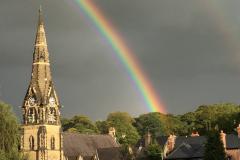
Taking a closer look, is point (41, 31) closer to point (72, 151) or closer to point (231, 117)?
point (72, 151)

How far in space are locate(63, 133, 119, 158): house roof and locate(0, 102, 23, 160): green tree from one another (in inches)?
1202

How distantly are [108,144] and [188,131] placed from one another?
51002mm

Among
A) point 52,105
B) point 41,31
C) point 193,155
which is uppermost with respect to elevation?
point 41,31

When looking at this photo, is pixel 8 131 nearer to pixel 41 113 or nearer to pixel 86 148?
pixel 41 113

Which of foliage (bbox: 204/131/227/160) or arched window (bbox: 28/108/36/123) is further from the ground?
arched window (bbox: 28/108/36/123)

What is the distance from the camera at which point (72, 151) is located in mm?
121500

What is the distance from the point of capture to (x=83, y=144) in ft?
417

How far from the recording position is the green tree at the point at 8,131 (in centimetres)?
8594

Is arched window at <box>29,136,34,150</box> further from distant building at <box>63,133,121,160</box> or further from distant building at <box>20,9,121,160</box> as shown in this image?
distant building at <box>63,133,121,160</box>

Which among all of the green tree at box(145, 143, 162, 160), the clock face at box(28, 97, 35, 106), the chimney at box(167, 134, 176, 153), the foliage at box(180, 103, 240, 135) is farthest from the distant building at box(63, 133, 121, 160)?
the foliage at box(180, 103, 240, 135)

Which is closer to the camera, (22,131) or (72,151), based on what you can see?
(22,131)

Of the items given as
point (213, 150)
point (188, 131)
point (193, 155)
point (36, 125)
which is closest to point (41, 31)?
point (36, 125)

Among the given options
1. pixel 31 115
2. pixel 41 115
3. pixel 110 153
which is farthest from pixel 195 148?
pixel 31 115

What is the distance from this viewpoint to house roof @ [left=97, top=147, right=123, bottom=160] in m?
126
